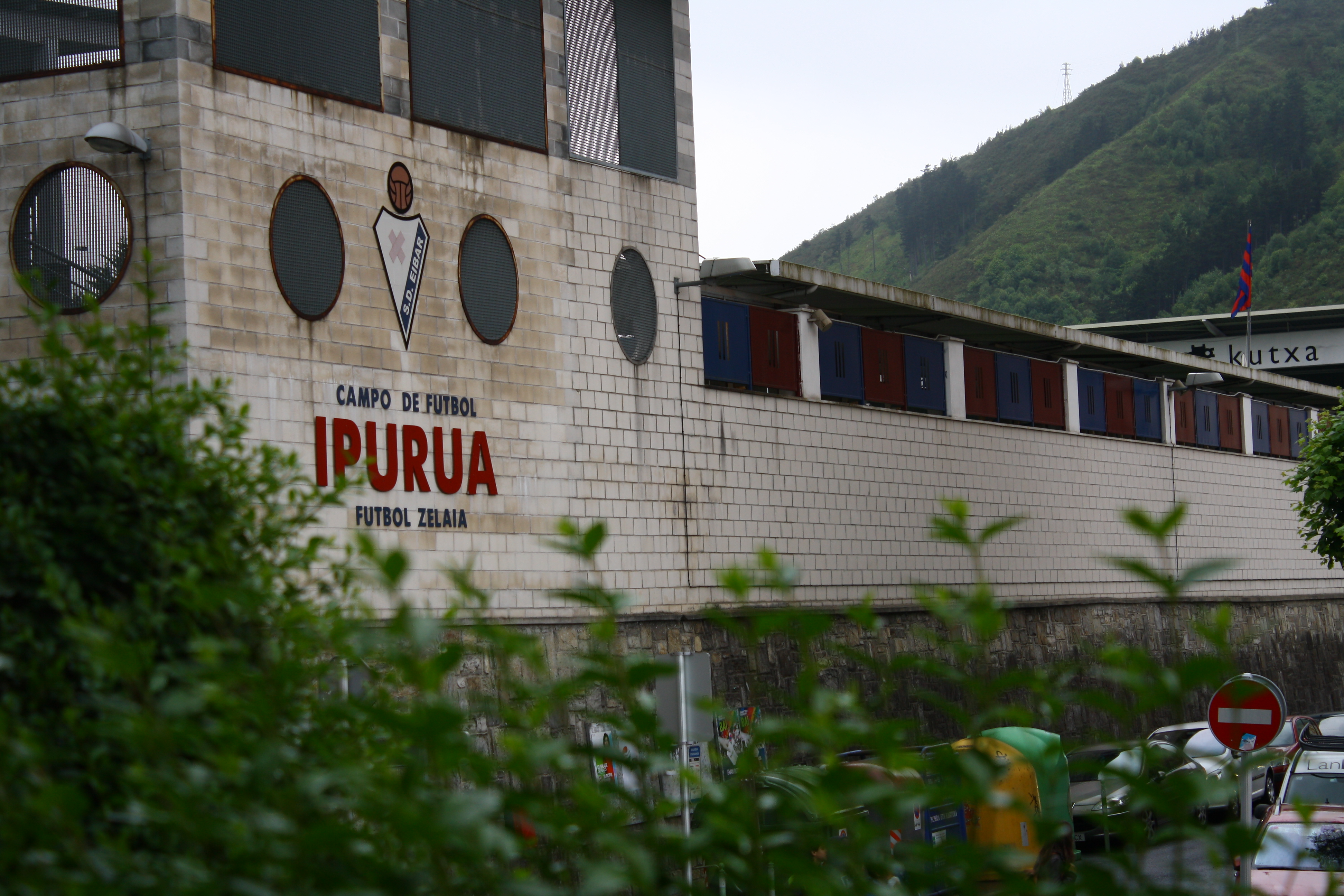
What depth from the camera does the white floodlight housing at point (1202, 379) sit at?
34.1 metres

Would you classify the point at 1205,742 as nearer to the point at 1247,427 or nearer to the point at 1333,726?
the point at 1333,726

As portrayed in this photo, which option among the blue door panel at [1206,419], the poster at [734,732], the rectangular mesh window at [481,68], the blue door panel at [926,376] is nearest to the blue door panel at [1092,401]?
the blue door panel at [1206,419]

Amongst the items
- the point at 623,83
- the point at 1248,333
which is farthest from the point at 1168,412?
the point at 623,83

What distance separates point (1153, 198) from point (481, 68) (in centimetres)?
12974

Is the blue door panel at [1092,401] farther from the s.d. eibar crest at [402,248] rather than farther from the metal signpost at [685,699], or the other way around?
the metal signpost at [685,699]

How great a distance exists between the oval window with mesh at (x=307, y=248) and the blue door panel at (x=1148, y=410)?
23.5 meters

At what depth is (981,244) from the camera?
144 metres

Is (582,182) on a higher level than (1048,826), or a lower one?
higher

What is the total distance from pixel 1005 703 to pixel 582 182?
12.6 meters

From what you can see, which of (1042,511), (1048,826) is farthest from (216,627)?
(1042,511)

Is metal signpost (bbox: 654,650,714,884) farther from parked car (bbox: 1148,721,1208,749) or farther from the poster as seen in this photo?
parked car (bbox: 1148,721,1208,749)

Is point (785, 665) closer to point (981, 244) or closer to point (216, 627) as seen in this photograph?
point (216, 627)

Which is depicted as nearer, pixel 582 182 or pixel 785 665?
pixel 582 182

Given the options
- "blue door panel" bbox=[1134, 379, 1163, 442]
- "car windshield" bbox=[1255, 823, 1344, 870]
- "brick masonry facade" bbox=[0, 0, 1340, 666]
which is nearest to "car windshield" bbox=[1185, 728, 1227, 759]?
"brick masonry facade" bbox=[0, 0, 1340, 666]
